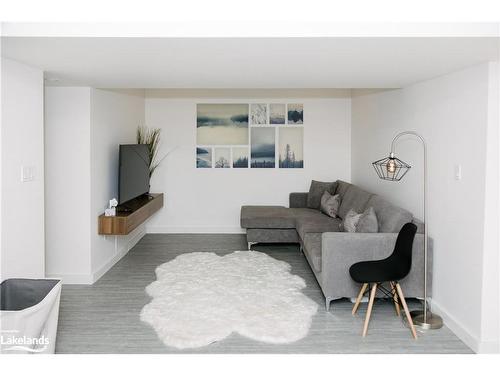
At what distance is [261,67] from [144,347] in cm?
230

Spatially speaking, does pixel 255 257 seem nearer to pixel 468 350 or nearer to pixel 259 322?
pixel 259 322

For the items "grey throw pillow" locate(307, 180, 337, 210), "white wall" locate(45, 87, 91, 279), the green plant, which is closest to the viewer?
"white wall" locate(45, 87, 91, 279)

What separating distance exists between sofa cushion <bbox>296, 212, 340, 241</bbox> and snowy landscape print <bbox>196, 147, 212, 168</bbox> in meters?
2.01

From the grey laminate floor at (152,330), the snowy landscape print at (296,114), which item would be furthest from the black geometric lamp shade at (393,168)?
the snowy landscape print at (296,114)

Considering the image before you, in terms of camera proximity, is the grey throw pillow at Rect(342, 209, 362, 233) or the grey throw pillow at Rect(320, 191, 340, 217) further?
the grey throw pillow at Rect(320, 191, 340, 217)

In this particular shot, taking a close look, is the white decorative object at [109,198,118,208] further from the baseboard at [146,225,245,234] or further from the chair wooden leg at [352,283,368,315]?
the chair wooden leg at [352,283,368,315]

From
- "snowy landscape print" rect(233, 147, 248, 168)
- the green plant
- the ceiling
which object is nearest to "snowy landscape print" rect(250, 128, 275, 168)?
"snowy landscape print" rect(233, 147, 248, 168)

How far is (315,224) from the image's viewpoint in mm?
6176

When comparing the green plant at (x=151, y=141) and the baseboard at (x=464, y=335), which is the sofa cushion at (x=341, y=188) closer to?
the baseboard at (x=464, y=335)

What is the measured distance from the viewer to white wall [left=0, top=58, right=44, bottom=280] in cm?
352

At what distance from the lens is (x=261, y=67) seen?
382cm

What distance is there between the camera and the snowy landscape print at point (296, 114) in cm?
796

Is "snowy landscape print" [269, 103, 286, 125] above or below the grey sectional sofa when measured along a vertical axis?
above

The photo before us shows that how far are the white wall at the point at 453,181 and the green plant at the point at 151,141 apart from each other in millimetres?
3862
